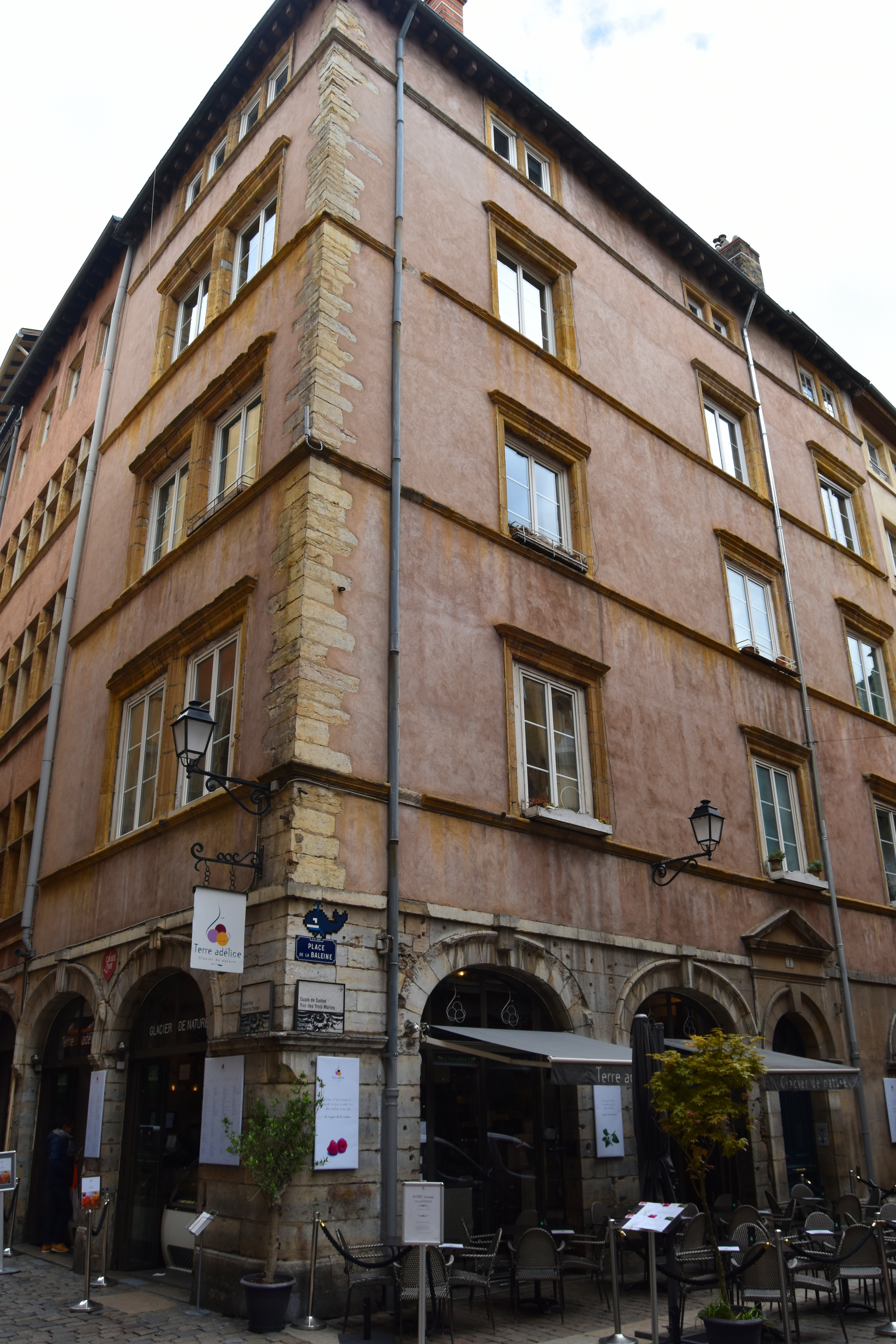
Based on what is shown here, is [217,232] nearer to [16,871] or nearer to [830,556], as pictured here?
[16,871]

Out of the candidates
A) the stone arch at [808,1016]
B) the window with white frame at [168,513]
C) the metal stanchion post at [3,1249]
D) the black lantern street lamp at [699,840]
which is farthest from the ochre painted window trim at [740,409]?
the metal stanchion post at [3,1249]

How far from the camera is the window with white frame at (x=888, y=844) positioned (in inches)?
679

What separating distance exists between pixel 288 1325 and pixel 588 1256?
3597 millimetres

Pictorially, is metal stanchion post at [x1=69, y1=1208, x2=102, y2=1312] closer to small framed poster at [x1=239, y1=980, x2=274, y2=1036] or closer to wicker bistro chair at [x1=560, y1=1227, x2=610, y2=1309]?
small framed poster at [x1=239, y1=980, x2=274, y2=1036]

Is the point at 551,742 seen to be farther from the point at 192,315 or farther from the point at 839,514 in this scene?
the point at 839,514

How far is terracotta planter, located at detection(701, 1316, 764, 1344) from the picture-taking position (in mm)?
6875

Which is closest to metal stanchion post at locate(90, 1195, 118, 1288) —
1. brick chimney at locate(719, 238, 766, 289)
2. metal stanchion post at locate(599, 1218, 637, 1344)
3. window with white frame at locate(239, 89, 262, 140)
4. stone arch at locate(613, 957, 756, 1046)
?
metal stanchion post at locate(599, 1218, 637, 1344)

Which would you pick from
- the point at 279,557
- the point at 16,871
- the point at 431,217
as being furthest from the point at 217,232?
the point at 16,871

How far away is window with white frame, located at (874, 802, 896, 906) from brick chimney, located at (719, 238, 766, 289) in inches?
463

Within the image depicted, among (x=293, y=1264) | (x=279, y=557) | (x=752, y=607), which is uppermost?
(x=752, y=607)

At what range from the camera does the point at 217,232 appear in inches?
580

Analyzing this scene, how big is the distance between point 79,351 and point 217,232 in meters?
7.13

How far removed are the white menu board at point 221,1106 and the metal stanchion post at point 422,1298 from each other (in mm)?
2109

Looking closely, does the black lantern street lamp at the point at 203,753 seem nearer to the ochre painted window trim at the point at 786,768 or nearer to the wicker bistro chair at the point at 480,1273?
the wicker bistro chair at the point at 480,1273
